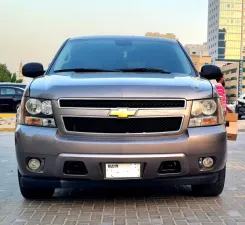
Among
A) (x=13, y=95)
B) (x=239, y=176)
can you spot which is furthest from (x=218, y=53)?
(x=239, y=176)

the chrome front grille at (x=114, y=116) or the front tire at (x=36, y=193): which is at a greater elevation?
the chrome front grille at (x=114, y=116)

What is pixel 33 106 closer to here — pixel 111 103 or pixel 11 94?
pixel 111 103

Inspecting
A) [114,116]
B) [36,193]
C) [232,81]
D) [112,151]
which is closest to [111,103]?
[114,116]

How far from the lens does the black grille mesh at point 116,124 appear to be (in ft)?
12.3

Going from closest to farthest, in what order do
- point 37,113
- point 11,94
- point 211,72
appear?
point 37,113
point 211,72
point 11,94

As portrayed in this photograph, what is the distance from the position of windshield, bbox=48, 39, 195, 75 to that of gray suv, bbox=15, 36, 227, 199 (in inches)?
33.8

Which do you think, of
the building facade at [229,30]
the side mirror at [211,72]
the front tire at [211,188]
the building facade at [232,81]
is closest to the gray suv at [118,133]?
the front tire at [211,188]

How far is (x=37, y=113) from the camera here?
3.88m

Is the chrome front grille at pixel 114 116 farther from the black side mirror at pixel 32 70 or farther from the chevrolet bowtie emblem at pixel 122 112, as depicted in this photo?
the black side mirror at pixel 32 70

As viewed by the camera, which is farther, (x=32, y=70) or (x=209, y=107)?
(x=32, y=70)

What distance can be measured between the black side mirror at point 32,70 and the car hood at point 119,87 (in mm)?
942

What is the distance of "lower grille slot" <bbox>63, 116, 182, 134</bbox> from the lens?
3.74 m

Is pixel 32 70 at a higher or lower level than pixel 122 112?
higher

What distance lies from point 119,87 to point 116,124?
1.13 ft
